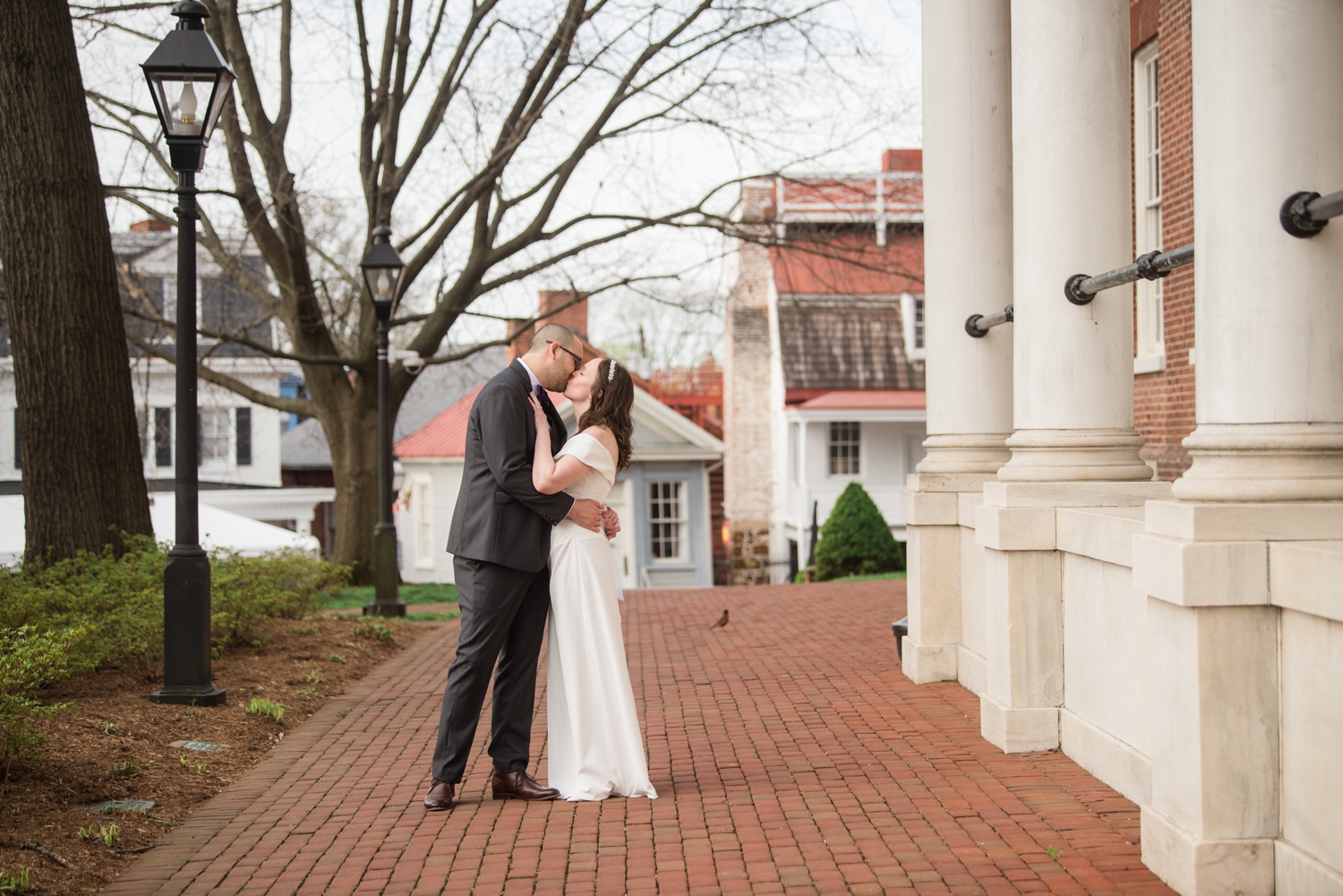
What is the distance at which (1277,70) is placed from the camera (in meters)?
4.11

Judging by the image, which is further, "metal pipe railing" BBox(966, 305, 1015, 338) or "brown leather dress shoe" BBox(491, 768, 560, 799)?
"metal pipe railing" BBox(966, 305, 1015, 338)

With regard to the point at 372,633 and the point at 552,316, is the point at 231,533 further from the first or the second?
the point at 552,316

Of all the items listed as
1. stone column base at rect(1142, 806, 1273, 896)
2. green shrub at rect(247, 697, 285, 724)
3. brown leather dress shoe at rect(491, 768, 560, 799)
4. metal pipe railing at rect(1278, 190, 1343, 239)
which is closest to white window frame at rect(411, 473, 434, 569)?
green shrub at rect(247, 697, 285, 724)

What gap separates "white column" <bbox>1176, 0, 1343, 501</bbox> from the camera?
411 cm

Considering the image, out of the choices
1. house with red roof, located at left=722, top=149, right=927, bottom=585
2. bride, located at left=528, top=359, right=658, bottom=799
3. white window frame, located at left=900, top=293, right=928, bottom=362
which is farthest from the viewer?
white window frame, located at left=900, top=293, right=928, bottom=362

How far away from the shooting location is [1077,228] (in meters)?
6.40

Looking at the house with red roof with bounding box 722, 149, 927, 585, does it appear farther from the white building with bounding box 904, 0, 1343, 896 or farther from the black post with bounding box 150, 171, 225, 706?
the black post with bounding box 150, 171, 225, 706

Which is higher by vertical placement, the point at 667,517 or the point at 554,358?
the point at 554,358

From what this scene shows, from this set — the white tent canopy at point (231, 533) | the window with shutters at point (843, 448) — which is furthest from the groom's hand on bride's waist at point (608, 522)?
the window with shutters at point (843, 448)

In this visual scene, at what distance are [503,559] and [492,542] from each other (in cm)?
9

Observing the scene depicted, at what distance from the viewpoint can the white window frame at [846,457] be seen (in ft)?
107

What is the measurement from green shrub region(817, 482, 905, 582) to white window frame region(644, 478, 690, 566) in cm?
956

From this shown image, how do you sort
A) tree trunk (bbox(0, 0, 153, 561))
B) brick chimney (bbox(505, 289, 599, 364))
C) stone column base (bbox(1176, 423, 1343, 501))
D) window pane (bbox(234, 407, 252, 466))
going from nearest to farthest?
stone column base (bbox(1176, 423, 1343, 501)) < tree trunk (bbox(0, 0, 153, 561)) < brick chimney (bbox(505, 289, 599, 364)) < window pane (bbox(234, 407, 252, 466))

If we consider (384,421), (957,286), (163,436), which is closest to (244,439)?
(163,436)
